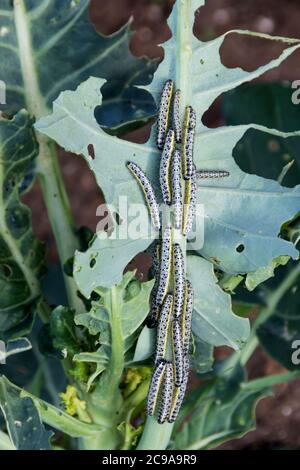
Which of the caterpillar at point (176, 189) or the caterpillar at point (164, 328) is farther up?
the caterpillar at point (176, 189)

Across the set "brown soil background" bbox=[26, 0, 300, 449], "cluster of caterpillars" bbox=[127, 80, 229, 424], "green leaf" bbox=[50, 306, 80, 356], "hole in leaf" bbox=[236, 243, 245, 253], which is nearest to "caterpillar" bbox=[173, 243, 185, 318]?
"cluster of caterpillars" bbox=[127, 80, 229, 424]

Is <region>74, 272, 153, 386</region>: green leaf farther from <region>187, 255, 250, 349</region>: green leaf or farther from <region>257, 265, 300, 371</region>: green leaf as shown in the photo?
<region>257, 265, 300, 371</region>: green leaf

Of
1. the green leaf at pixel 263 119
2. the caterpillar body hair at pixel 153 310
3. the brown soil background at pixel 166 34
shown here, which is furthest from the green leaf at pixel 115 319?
the brown soil background at pixel 166 34

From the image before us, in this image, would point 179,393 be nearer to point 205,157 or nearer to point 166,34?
point 205,157

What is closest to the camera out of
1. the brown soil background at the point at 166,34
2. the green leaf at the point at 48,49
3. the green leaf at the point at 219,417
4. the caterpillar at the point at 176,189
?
the caterpillar at the point at 176,189

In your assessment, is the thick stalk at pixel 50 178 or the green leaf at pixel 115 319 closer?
the green leaf at pixel 115 319

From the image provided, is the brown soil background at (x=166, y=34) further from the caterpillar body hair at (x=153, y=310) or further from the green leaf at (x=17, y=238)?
the caterpillar body hair at (x=153, y=310)
